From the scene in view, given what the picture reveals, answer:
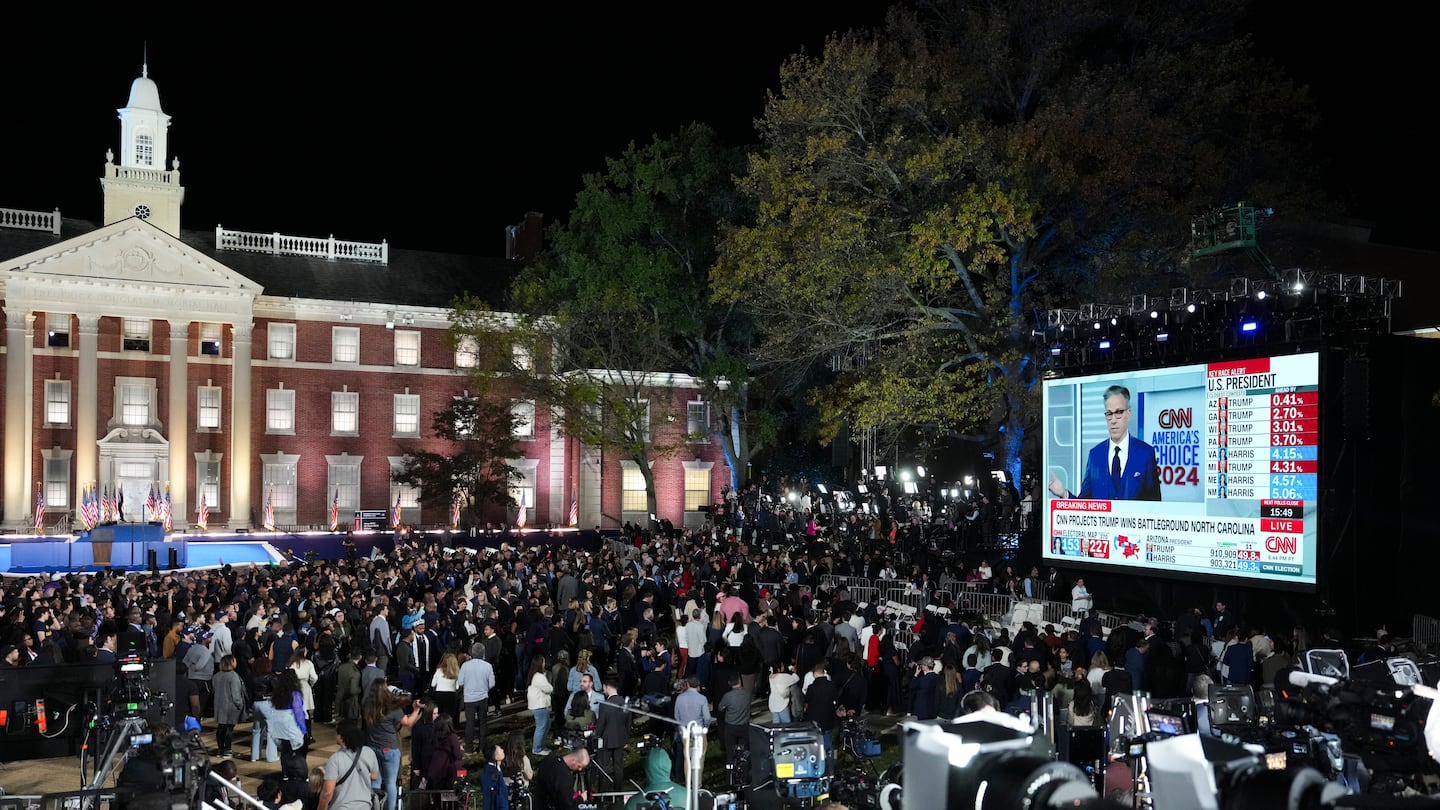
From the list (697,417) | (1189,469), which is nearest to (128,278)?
(697,417)

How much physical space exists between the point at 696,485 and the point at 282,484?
16381 mm

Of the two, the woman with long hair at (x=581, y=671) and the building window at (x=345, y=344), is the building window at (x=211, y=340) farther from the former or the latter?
the woman with long hair at (x=581, y=671)

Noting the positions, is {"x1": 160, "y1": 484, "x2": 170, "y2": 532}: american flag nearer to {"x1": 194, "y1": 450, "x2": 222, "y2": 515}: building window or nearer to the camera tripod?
{"x1": 194, "y1": 450, "x2": 222, "y2": 515}: building window

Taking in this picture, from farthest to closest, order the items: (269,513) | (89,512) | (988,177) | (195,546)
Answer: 1. (269,513)
2. (89,512)
3. (195,546)
4. (988,177)

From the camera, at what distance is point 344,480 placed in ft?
154

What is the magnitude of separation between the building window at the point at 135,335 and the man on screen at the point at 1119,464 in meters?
35.7

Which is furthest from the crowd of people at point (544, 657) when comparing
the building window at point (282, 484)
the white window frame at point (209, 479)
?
the building window at point (282, 484)

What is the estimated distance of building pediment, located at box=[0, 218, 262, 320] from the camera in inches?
1638

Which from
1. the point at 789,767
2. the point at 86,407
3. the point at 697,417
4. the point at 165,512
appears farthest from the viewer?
the point at 697,417

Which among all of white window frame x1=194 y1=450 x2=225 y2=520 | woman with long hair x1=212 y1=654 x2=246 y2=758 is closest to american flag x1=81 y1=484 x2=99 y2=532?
white window frame x1=194 y1=450 x2=225 y2=520

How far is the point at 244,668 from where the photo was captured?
14.9m

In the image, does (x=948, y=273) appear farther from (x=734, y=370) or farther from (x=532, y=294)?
(x=532, y=294)

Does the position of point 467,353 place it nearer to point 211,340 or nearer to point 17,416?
point 211,340

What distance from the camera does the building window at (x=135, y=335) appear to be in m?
43.8
